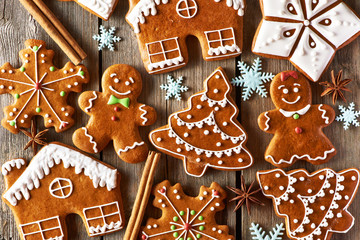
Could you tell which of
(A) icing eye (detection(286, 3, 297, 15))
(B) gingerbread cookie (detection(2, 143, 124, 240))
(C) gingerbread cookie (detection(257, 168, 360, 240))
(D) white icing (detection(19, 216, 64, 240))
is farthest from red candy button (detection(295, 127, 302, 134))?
(D) white icing (detection(19, 216, 64, 240))

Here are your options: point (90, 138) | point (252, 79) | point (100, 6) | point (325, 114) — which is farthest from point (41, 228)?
point (325, 114)

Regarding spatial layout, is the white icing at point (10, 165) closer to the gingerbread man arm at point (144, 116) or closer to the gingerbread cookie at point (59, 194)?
the gingerbread cookie at point (59, 194)

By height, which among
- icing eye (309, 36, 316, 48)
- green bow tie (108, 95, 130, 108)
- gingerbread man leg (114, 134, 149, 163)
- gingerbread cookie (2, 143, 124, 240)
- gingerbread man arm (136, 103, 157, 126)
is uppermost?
icing eye (309, 36, 316, 48)

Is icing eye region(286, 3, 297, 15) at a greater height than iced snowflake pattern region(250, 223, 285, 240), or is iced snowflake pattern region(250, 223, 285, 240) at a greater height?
icing eye region(286, 3, 297, 15)

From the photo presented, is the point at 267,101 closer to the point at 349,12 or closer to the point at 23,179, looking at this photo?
the point at 349,12

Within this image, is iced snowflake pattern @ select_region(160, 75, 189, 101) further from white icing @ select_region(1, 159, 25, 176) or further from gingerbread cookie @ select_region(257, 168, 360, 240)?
white icing @ select_region(1, 159, 25, 176)

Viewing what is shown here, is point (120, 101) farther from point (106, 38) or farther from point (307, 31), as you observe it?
point (307, 31)
